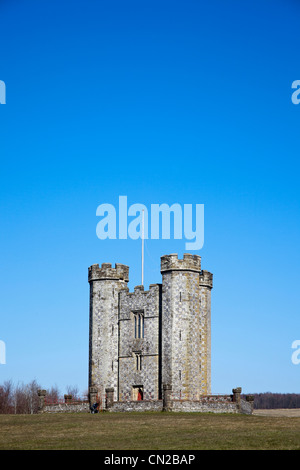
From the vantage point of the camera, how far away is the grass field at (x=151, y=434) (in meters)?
29.3

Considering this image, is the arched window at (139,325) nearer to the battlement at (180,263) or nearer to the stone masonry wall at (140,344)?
the stone masonry wall at (140,344)

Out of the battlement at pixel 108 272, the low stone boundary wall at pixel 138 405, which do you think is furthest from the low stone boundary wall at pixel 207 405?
the battlement at pixel 108 272

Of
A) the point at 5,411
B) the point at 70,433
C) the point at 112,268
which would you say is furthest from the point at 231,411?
the point at 5,411

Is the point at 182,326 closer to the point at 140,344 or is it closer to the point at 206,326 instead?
the point at 140,344

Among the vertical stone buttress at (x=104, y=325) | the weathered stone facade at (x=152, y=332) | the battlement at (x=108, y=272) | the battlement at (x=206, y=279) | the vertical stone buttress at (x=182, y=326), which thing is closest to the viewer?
the vertical stone buttress at (x=182, y=326)

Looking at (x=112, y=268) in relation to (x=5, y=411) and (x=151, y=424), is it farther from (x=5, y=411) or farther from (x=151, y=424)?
(x=5, y=411)

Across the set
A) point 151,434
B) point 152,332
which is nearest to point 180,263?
point 152,332

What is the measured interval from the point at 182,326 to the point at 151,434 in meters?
26.7

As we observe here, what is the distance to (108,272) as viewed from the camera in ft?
217

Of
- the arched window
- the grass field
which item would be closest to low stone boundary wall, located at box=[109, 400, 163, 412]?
the arched window

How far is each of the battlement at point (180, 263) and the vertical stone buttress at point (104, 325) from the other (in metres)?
6.04

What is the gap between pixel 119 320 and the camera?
65.7 meters
